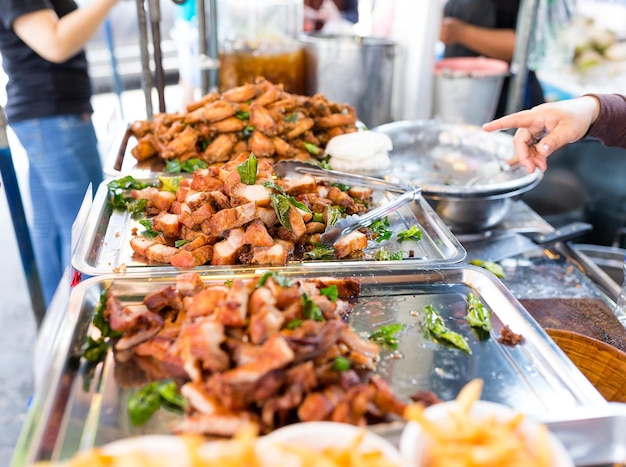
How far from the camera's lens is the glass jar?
3533 mm

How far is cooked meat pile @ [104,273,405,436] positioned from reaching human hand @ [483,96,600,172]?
→ 111cm

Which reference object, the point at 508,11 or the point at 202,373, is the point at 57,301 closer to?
the point at 202,373

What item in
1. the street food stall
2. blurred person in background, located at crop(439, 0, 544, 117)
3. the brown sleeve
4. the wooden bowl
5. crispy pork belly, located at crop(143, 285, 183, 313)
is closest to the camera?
the street food stall

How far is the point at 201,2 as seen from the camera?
336cm

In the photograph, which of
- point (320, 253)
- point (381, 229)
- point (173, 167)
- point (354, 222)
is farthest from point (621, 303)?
point (173, 167)

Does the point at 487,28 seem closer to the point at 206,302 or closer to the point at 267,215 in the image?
the point at 267,215

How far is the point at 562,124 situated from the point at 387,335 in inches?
45.1

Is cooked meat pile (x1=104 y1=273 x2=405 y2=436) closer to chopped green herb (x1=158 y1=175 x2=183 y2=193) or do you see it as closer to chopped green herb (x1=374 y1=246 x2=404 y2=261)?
chopped green herb (x1=374 y1=246 x2=404 y2=261)

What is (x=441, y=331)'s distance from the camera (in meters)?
1.49

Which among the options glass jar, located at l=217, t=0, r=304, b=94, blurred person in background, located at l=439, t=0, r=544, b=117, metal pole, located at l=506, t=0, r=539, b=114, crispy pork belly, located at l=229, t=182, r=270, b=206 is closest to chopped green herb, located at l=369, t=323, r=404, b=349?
crispy pork belly, located at l=229, t=182, r=270, b=206

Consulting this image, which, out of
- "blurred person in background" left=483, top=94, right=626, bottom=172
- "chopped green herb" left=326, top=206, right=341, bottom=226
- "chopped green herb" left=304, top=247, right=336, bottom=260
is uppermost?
"blurred person in background" left=483, top=94, right=626, bottom=172

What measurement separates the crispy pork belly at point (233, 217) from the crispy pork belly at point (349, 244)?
0.31m

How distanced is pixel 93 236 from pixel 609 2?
4.00 m

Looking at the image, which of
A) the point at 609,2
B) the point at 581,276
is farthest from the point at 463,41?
the point at 581,276
